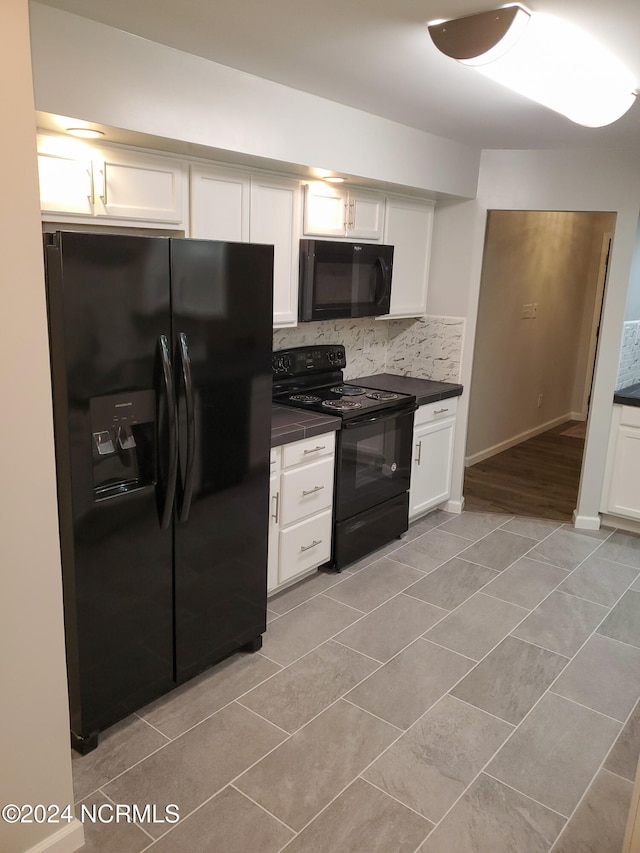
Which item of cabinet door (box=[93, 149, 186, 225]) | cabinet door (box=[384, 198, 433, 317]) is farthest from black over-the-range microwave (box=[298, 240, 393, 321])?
cabinet door (box=[93, 149, 186, 225])

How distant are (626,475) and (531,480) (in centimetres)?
109

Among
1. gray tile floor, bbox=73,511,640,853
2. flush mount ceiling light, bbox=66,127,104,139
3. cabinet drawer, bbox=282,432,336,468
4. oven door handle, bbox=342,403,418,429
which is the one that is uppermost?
flush mount ceiling light, bbox=66,127,104,139

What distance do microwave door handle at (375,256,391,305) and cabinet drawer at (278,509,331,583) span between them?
4.23 ft

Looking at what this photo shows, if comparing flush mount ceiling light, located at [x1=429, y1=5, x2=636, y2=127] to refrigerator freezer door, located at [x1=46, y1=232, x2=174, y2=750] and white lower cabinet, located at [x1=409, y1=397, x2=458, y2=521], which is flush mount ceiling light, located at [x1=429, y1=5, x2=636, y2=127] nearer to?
refrigerator freezer door, located at [x1=46, y1=232, x2=174, y2=750]

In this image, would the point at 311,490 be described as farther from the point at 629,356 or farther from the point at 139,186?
the point at 629,356

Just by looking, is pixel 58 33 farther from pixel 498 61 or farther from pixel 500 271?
pixel 500 271

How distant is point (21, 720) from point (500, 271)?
4.71m

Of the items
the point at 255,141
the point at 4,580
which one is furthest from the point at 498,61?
the point at 4,580

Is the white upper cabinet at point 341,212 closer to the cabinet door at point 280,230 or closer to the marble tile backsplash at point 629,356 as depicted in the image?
the cabinet door at point 280,230

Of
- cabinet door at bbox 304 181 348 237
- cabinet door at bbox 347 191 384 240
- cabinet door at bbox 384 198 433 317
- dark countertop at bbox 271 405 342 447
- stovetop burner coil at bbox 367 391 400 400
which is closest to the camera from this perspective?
dark countertop at bbox 271 405 342 447

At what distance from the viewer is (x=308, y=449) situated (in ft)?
10.5

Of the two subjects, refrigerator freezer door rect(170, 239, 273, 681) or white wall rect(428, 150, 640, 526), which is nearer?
refrigerator freezer door rect(170, 239, 273, 681)

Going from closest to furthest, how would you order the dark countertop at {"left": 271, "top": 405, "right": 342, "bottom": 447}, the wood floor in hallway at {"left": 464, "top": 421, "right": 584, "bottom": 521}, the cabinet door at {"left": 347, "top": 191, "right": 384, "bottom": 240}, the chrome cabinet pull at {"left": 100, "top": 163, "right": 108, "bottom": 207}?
the chrome cabinet pull at {"left": 100, "top": 163, "right": 108, "bottom": 207} < the dark countertop at {"left": 271, "top": 405, "right": 342, "bottom": 447} < the cabinet door at {"left": 347, "top": 191, "right": 384, "bottom": 240} < the wood floor in hallway at {"left": 464, "top": 421, "right": 584, "bottom": 521}

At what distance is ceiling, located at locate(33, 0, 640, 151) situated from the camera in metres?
1.91
